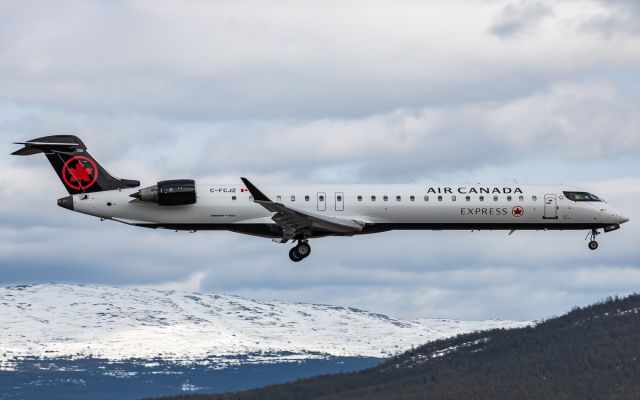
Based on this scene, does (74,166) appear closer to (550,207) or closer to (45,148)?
(45,148)

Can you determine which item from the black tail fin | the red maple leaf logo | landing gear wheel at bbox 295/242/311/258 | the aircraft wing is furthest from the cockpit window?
the red maple leaf logo

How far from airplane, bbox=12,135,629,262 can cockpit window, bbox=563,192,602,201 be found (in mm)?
536

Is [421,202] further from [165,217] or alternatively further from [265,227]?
[165,217]

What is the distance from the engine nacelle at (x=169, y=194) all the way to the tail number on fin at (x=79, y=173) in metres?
3.49

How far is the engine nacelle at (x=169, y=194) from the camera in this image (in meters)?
72.7

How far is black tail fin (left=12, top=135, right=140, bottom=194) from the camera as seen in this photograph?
2943 inches

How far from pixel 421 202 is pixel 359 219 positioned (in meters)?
3.72

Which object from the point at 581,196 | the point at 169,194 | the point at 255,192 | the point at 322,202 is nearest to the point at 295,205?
the point at 322,202

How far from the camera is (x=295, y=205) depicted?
240 ft

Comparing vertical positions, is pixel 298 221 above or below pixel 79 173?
below

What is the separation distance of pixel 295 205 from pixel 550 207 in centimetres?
1536

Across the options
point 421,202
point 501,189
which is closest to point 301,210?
point 421,202

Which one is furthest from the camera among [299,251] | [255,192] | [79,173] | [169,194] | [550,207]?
[550,207]

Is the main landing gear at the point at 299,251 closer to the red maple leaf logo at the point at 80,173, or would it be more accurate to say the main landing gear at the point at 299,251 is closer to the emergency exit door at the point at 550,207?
the red maple leaf logo at the point at 80,173
